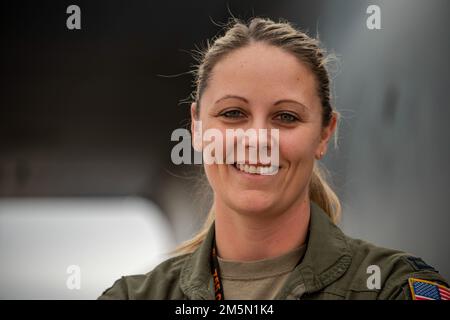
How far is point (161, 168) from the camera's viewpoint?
175cm

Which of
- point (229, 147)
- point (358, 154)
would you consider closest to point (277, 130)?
point (229, 147)

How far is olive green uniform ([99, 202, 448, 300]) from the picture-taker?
1.40 meters

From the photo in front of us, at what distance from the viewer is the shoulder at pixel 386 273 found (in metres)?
1.39

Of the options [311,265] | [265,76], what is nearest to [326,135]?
[265,76]

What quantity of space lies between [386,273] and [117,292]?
76cm

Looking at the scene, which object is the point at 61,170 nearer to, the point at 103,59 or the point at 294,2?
the point at 103,59

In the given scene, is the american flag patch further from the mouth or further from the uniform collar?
the mouth

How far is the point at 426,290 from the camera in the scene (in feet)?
4.55

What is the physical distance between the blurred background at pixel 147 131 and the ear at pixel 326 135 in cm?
11

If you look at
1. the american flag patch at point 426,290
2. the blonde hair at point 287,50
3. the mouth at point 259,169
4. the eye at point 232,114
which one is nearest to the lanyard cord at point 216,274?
the blonde hair at point 287,50

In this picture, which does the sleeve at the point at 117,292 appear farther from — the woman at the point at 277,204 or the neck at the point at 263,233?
the neck at the point at 263,233

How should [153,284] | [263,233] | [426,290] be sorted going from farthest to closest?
[153,284]
[263,233]
[426,290]

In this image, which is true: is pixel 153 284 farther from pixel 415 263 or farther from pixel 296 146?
pixel 415 263
